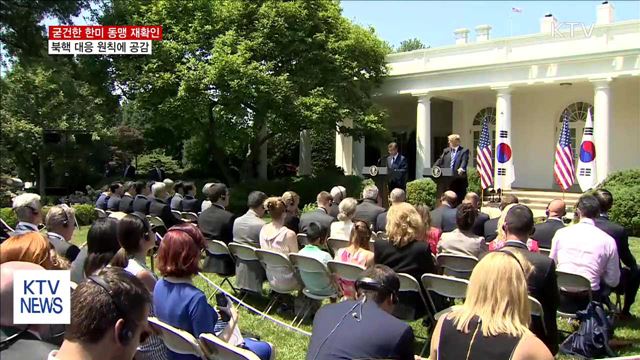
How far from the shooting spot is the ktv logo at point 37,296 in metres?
2.20

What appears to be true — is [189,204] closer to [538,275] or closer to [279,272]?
[279,272]

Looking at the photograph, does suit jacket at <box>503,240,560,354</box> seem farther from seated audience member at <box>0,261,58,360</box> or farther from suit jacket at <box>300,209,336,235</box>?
suit jacket at <box>300,209,336,235</box>

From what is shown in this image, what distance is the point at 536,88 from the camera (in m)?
24.1

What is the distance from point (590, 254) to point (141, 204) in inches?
288

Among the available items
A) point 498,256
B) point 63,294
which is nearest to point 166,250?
point 63,294

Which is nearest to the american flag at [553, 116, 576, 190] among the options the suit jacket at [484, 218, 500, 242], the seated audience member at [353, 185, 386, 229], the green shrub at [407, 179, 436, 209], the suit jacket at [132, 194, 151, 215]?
the green shrub at [407, 179, 436, 209]

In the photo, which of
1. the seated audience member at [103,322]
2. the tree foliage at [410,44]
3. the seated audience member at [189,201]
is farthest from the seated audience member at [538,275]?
the tree foliage at [410,44]

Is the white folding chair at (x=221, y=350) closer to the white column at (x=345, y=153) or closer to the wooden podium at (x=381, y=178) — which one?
the wooden podium at (x=381, y=178)

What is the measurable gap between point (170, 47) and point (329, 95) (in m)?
5.76

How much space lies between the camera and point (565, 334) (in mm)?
6191

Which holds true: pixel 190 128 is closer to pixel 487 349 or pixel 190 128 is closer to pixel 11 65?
pixel 11 65

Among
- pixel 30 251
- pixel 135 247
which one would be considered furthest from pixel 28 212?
pixel 30 251

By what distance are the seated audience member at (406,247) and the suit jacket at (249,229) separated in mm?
2610

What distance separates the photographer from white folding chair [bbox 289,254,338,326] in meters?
6.09
